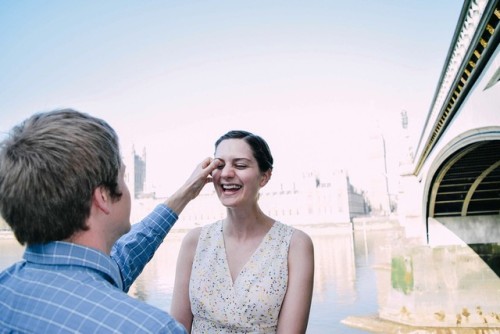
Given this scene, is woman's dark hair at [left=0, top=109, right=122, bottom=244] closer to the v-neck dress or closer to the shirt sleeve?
the shirt sleeve

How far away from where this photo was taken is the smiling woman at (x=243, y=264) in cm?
181

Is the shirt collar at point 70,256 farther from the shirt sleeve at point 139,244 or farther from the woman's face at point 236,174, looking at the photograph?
the woman's face at point 236,174

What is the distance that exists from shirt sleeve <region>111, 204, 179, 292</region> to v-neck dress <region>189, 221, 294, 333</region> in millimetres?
328

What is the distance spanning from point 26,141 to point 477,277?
13.9m

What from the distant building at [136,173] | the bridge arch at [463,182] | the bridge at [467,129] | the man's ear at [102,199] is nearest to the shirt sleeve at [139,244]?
the man's ear at [102,199]

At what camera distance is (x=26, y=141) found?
38.7 inches

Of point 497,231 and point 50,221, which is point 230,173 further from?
point 497,231

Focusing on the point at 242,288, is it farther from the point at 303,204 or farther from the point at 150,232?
the point at 303,204

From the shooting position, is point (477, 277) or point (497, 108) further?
point (477, 277)

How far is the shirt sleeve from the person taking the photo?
1.52 m

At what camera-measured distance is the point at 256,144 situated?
6.73 ft

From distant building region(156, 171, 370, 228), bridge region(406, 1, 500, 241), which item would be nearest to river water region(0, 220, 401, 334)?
bridge region(406, 1, 500, 241)

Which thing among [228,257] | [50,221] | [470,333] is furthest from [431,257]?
[50,221]

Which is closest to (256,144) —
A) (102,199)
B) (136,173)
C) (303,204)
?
(102,199)
